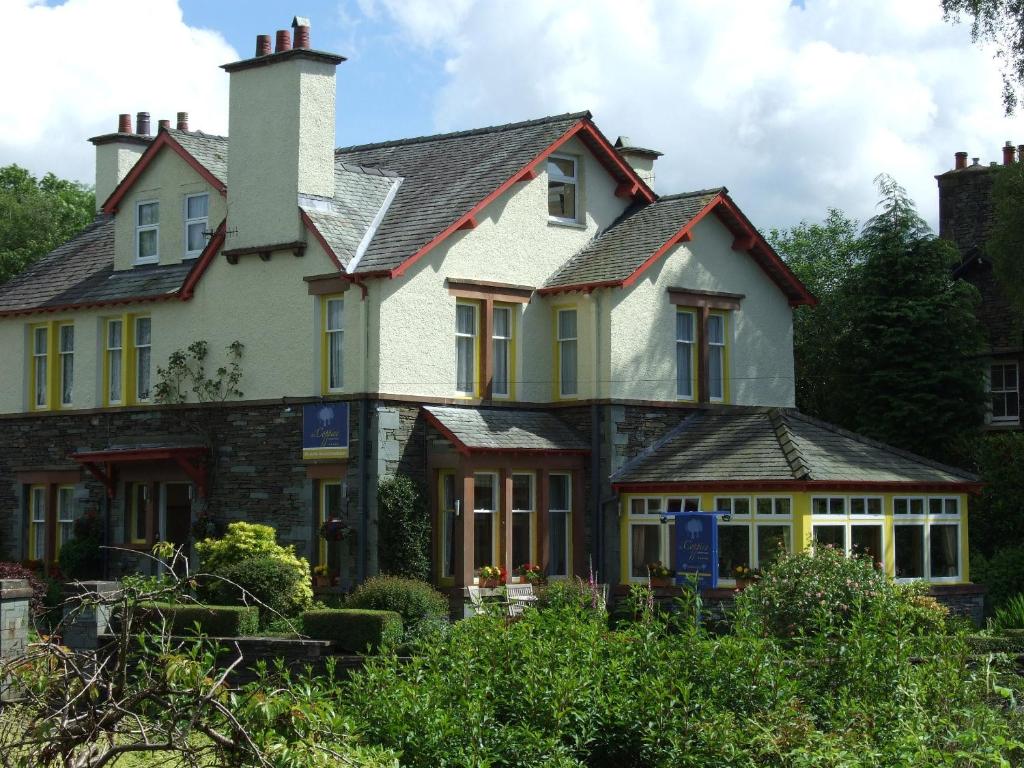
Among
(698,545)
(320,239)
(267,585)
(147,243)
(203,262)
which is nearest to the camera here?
(267,585)

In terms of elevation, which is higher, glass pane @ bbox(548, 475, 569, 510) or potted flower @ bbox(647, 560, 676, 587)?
glass pane @ bbox(548, 475, 569, 510)

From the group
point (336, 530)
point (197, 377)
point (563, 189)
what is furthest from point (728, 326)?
point (197, 377)

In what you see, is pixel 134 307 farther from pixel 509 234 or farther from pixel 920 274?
pixel 920 274

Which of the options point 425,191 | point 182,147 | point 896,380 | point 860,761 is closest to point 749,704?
point 860,761

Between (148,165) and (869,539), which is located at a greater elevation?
(148,165)

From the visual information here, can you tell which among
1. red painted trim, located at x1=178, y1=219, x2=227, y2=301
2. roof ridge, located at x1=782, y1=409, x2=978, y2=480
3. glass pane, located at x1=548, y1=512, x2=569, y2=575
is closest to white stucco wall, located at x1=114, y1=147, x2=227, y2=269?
red painted trim, located at x1=178, y1=219, x2=227, y2=301

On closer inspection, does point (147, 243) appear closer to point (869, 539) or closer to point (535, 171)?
point (535, 171)

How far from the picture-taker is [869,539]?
29188mm

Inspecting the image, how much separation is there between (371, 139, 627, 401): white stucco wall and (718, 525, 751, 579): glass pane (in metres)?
4.06

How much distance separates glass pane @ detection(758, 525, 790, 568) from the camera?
28.2m

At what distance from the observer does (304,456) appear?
95.3 feet

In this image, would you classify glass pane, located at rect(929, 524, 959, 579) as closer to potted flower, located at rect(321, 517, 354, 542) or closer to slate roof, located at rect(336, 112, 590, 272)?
slate roof, located at rect(336, 112, 590, 272)

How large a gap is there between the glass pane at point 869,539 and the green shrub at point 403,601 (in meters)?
8.00

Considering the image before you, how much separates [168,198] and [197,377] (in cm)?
412
